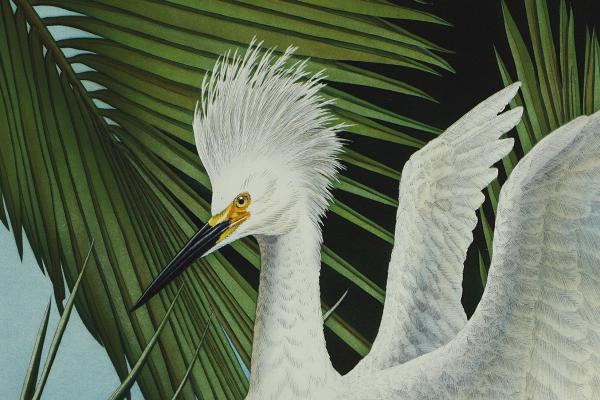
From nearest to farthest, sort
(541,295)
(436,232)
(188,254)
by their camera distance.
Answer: (541,295) → (188,254) → (436,232)

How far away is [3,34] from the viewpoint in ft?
4.00

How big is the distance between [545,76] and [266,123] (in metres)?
0.52

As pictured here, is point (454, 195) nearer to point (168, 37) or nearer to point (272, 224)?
point (272, 224)

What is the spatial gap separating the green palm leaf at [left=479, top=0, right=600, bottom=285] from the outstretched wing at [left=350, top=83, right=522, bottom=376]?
0.29 feet

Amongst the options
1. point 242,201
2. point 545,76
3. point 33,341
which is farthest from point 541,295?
point 33,341

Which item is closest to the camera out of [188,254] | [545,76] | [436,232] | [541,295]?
[541,295]

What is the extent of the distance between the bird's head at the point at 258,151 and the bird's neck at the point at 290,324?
4 centimetres

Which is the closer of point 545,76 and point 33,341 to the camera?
point 33,341

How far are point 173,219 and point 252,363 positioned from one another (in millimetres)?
248

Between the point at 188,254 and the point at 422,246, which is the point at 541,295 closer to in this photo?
the point at 422,246

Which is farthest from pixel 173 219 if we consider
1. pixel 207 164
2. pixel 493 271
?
pixel 493 271

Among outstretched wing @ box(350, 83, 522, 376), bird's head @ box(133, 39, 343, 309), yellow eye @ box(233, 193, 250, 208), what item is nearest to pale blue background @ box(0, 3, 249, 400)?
bird's head @ box(133, 39, 343, 309)

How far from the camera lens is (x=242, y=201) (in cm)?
121

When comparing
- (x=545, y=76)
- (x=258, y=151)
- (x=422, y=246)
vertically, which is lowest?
(x=422, y=246)
